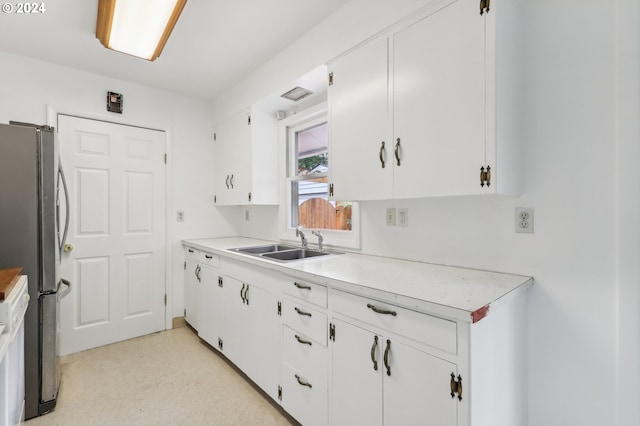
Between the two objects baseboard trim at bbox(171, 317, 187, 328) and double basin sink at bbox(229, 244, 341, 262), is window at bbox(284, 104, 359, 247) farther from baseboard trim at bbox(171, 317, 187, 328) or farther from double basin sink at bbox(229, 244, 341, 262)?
baseboard trim at bbox(171, 317, 187, 328)

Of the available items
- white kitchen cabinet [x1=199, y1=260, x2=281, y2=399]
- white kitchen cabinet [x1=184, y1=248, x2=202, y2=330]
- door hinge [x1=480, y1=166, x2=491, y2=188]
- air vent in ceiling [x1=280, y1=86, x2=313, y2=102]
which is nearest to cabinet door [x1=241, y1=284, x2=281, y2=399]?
white kitchen cabinet [x1=199, y1=260, x2=281, y2=399]

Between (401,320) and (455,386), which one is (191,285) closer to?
(401,320)

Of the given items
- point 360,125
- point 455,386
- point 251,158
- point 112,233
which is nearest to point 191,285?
point 112,233

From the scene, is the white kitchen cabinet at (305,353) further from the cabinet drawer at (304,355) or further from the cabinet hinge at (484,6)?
the cabinet hinge at (484,6)

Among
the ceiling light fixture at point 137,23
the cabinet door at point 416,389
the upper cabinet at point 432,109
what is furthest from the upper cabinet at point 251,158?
the cabinet door at point 416,389

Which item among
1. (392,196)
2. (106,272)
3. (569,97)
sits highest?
(569,97)

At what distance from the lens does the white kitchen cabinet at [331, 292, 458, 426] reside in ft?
3.45

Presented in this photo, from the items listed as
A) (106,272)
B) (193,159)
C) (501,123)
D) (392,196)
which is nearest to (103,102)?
(193,159)

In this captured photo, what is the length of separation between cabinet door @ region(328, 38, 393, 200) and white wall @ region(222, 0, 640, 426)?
323 mm

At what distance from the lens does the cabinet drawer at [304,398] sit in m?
1.50

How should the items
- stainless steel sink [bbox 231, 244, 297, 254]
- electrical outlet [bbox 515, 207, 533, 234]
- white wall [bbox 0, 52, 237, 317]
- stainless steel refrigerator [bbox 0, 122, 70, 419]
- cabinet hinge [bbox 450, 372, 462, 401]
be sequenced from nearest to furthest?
cabinet hinge [bbox 450, 372, 462, 401], electrical outlet [bbox 515, 207, 533, 234], stainless steel refrigerator [bbox 0, 122, 70, 419], white wall [bbox 0, 52, 237, 317], stainless steel sink [bbox 231, 244, 297, 254]

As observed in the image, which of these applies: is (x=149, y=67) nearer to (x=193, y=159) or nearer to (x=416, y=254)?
(x=193, y=159)

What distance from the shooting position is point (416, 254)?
5.92 ft

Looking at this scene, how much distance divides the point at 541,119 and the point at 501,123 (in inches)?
9.3
